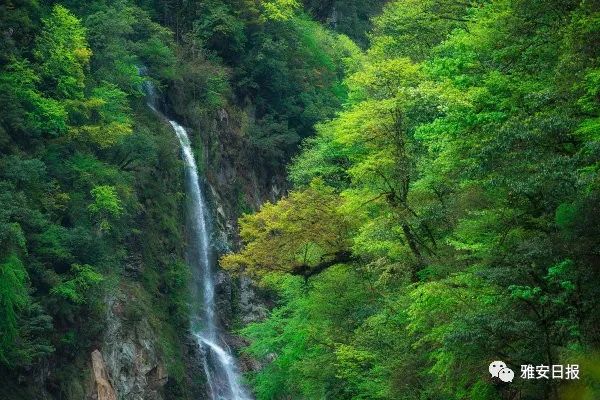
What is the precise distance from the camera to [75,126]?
24.5 meters

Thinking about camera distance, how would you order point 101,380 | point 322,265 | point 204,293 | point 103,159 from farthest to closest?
point 204,293 < point 103,159 < point 101,380 < point 322,265

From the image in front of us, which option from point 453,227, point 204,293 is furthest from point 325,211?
point 204,293

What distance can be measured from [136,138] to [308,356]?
10198 millimetres

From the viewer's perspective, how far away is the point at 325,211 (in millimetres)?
20828

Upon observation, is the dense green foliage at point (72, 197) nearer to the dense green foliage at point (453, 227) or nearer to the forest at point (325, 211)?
the forest at point (325, 211)

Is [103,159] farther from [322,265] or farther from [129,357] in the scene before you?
[322,265]

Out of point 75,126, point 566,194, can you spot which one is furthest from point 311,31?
point 566,194

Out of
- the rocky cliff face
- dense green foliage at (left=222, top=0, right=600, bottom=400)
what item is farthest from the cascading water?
the rocky cliff face

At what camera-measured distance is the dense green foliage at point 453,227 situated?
10398mm

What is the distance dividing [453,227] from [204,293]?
677 inches

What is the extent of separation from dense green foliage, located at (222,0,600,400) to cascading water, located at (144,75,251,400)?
330 centimetres

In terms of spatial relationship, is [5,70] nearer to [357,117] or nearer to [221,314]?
[357,117]

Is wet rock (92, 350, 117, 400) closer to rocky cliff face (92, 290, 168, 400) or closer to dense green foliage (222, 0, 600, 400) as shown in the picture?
rocky cliff face (92, 290, 168, 400)

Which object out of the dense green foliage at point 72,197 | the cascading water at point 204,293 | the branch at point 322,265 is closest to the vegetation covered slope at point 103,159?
the dense green foliage at point 72,197
